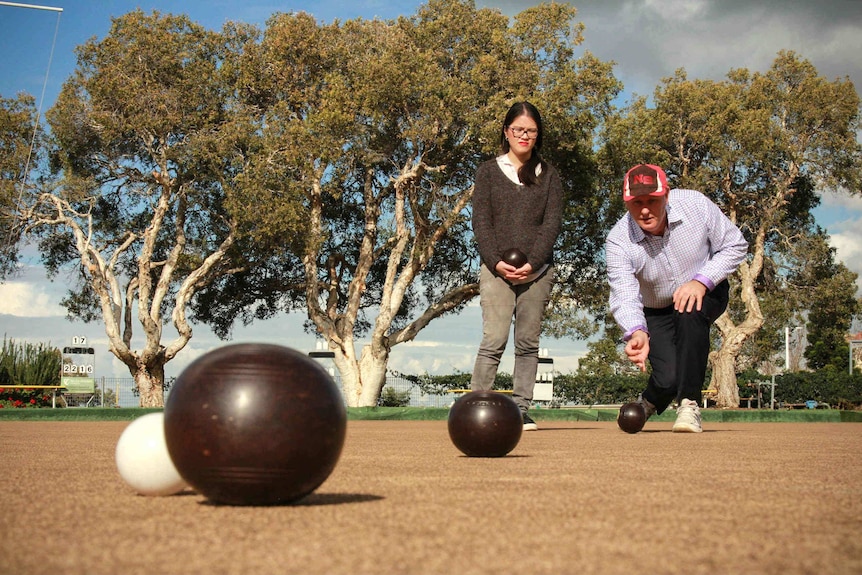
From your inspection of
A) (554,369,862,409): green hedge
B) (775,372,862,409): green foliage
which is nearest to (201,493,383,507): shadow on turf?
(554,369,862,409): green hedge

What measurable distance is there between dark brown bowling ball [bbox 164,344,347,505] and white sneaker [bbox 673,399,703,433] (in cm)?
650

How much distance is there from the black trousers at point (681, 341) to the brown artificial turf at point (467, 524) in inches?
97.3

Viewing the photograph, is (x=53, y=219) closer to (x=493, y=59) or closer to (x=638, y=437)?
(x=493, y=59)

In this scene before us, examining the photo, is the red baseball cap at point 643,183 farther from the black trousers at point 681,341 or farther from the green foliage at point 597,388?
the green foliage at point 597,388

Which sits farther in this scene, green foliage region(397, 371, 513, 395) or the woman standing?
green foliage region(397, 371, 513, 395)

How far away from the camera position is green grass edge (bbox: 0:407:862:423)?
18.0 metres

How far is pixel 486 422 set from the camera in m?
5.84

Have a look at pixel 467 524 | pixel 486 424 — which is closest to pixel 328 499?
pixel 467 524

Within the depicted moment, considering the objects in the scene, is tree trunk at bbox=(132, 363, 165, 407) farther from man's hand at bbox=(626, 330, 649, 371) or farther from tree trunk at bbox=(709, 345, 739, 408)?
man's hand at bbox=(626, 330, 649, 371)

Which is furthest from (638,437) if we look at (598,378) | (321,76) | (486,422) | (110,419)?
(598,378)

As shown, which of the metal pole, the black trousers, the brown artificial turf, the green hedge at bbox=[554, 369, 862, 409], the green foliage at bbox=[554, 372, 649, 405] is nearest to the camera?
the brown artificial turf

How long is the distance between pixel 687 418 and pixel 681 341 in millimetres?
→ 1827

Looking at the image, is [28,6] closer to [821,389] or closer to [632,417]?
[632,417]

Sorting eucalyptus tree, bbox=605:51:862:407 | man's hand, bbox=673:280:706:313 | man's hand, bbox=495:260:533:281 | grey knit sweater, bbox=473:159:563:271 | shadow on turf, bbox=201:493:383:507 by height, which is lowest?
shadow on turf, bbox=201:493:383:507
